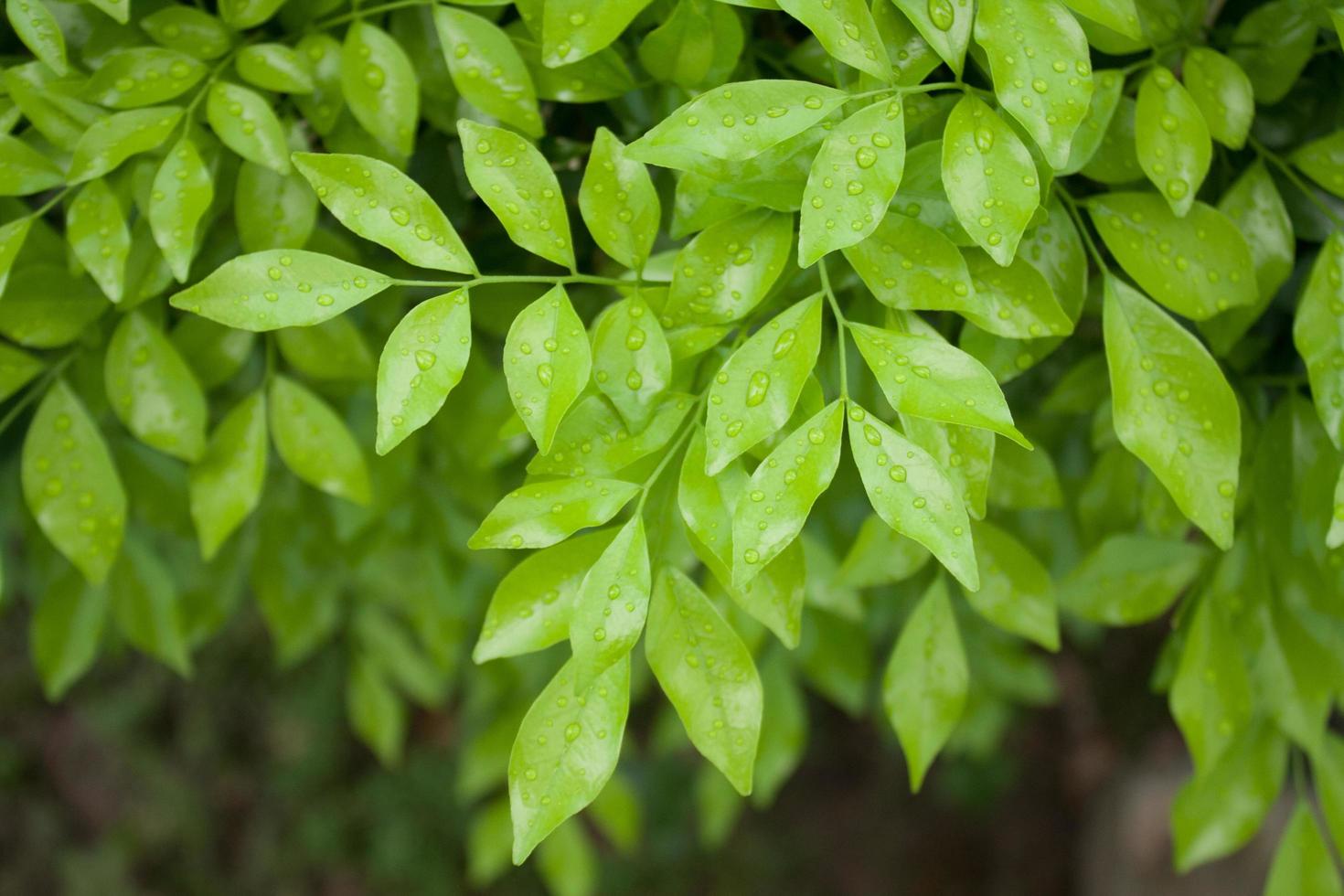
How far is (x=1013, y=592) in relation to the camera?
0.76 metres

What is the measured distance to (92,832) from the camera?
7.96 ft

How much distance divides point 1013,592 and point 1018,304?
252 millimetres

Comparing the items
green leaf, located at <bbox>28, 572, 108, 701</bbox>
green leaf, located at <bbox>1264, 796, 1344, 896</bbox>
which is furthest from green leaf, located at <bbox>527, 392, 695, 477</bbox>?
green leaf, located at <bbox>1264, 796, 1344, 896</bbox>

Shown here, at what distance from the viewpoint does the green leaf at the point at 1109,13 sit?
56 centimetres

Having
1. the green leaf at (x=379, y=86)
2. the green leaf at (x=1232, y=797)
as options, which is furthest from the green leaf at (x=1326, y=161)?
the green leaf at (x=379, y=86)

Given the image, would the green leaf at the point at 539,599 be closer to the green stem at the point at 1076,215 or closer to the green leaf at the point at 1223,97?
the green stem at the point at 1076,215

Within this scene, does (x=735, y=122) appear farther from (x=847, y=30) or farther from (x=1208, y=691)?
(x=1208, y=691)

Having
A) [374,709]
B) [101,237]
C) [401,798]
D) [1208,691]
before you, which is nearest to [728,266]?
[101,237]

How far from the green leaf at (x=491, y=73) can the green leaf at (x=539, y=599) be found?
258 mm

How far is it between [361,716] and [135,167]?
90 centimetres

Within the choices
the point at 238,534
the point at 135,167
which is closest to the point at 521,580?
the point at 135,167

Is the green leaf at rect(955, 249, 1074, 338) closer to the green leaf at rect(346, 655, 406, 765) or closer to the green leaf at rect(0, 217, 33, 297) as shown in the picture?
the green leaf at rect(0, 217, 33, 297)

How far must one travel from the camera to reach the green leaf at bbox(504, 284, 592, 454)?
546mm

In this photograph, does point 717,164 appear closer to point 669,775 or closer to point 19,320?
point 19,320
